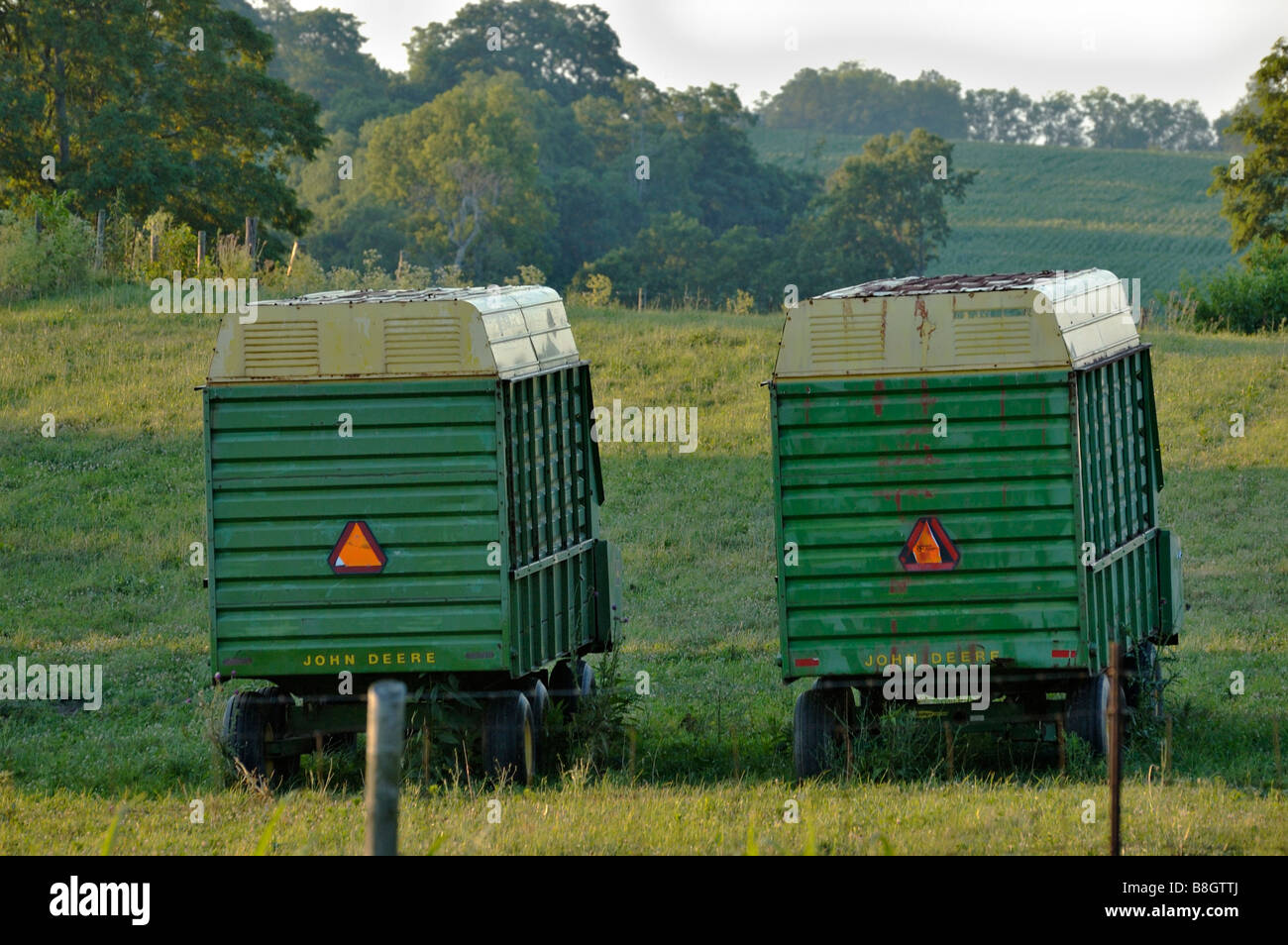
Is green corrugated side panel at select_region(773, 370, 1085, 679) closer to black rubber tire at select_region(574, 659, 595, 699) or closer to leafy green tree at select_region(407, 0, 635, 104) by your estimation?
black rubber tire at select_region(574, 659, 595, 699)

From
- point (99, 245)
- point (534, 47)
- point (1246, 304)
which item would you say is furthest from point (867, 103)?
point (99, 245)

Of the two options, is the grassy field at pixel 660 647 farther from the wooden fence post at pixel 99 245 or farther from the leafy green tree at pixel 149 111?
the leafy green tree at pixel 149 111

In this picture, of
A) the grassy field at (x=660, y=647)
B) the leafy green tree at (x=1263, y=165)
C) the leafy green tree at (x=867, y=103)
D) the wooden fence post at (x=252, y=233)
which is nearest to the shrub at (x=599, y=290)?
the wooden fence post at (x=252, y=233)

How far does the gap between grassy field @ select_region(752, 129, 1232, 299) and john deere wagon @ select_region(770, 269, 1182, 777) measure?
6217 cm

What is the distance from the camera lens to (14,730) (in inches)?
516

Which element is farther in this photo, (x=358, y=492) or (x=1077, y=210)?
(x=1077, y=210)

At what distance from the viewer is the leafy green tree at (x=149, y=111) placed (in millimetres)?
37281

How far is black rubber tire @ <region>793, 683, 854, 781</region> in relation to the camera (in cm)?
1073

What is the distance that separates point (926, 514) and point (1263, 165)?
1509 inches

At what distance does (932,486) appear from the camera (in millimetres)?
10453

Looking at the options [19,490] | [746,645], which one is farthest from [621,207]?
[746,645]

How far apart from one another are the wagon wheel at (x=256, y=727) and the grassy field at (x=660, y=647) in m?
0.19

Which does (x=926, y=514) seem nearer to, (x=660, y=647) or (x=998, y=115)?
(x=660, y=647)

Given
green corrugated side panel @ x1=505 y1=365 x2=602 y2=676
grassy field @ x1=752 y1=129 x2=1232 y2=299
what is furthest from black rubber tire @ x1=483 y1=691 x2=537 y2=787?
grassy field @ x1=752 y1=129 x2=1232 y2=299
